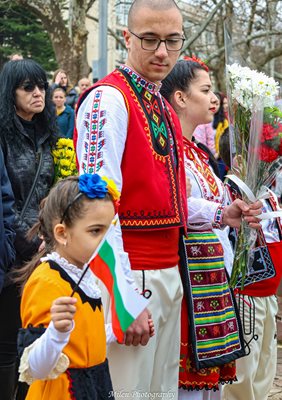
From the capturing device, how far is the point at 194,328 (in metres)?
3.77

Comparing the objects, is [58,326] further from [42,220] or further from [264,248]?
[264,248]

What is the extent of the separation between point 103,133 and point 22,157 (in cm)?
160

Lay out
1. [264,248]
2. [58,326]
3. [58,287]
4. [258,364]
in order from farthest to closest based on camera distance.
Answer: [258,364] → [264,248] → [58,287] → [58,326]

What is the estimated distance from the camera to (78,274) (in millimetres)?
3020

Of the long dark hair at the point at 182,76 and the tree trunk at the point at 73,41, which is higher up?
the long dark hair at the point at 182,76

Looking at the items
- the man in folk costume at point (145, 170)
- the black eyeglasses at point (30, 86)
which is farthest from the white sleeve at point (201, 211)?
the black eyeglasses at point (30, 86)

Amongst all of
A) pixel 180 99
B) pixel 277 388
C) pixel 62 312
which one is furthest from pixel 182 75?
pixel 277 388

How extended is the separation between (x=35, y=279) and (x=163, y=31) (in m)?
1.18

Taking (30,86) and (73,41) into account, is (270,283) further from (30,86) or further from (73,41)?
(73,41)

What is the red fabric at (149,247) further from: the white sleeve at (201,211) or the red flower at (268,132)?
the red flower at (268,132)

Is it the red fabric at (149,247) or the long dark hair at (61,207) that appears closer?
the long dark hair at (61,207)

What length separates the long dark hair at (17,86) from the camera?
477cm

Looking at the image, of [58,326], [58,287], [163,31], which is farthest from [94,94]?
[58,326]

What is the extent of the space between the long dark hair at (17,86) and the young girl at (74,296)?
70.7 inches
